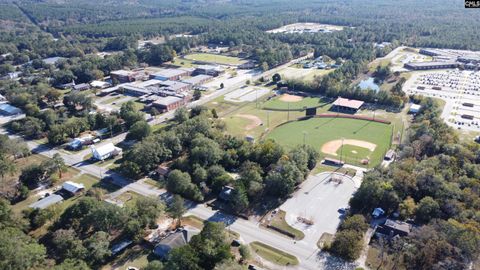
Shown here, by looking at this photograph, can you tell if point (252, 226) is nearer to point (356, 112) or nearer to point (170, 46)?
point (356, 112)

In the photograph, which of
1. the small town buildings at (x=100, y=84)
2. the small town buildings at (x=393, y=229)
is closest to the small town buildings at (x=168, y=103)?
the small town buildings at (x=100, y=84)

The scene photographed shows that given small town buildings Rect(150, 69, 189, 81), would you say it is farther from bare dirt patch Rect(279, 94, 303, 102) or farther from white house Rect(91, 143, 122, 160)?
white house Rect(91, 143, 122, 160)

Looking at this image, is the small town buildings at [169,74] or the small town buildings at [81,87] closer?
the small town buildings at [81,87]

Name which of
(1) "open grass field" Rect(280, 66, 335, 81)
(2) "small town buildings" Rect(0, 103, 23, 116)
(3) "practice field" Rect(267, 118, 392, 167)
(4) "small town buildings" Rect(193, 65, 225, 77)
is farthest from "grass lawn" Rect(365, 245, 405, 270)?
(4) "small town buildings" Rect(193, 65, 225, 77)

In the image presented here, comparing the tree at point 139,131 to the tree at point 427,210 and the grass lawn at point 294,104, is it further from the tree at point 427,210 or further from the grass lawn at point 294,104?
the tree at point 427,210

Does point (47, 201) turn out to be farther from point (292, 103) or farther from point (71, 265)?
point (292, 103)
